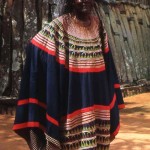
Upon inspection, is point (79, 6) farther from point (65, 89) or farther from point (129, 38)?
point (129, 38)

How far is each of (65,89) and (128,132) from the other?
11.1ft

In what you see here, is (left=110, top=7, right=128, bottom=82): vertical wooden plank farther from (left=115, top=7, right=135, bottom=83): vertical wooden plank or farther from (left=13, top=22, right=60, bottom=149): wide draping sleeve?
(left=13, top=22, right=60, bottom=149): wide draping sleeve

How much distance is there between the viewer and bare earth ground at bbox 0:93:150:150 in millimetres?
4824

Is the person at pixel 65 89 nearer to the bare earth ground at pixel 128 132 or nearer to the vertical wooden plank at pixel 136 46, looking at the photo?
the bare earth ground at pixel 128 132

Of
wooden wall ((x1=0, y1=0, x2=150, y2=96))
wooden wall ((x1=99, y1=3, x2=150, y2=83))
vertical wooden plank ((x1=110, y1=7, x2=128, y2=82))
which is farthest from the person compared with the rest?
vertical wooden plank ((x1=110, y1=7, x2=128, y2=82))

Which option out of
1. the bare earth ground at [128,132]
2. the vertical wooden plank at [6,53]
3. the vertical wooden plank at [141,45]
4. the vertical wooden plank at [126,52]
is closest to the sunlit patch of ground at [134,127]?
the bare earth ground at [128,132]

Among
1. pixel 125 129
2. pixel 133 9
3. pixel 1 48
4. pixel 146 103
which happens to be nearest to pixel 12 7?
pixel 1 48

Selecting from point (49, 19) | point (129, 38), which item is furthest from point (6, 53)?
point (129, 38)

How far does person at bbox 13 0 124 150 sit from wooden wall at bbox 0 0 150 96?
0.25 metres

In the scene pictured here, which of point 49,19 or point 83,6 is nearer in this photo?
point 83,6

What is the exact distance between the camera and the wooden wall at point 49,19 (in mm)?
7145

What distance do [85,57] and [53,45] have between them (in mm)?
236

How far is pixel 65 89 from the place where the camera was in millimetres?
2424

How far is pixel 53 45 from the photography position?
93.7 inches
